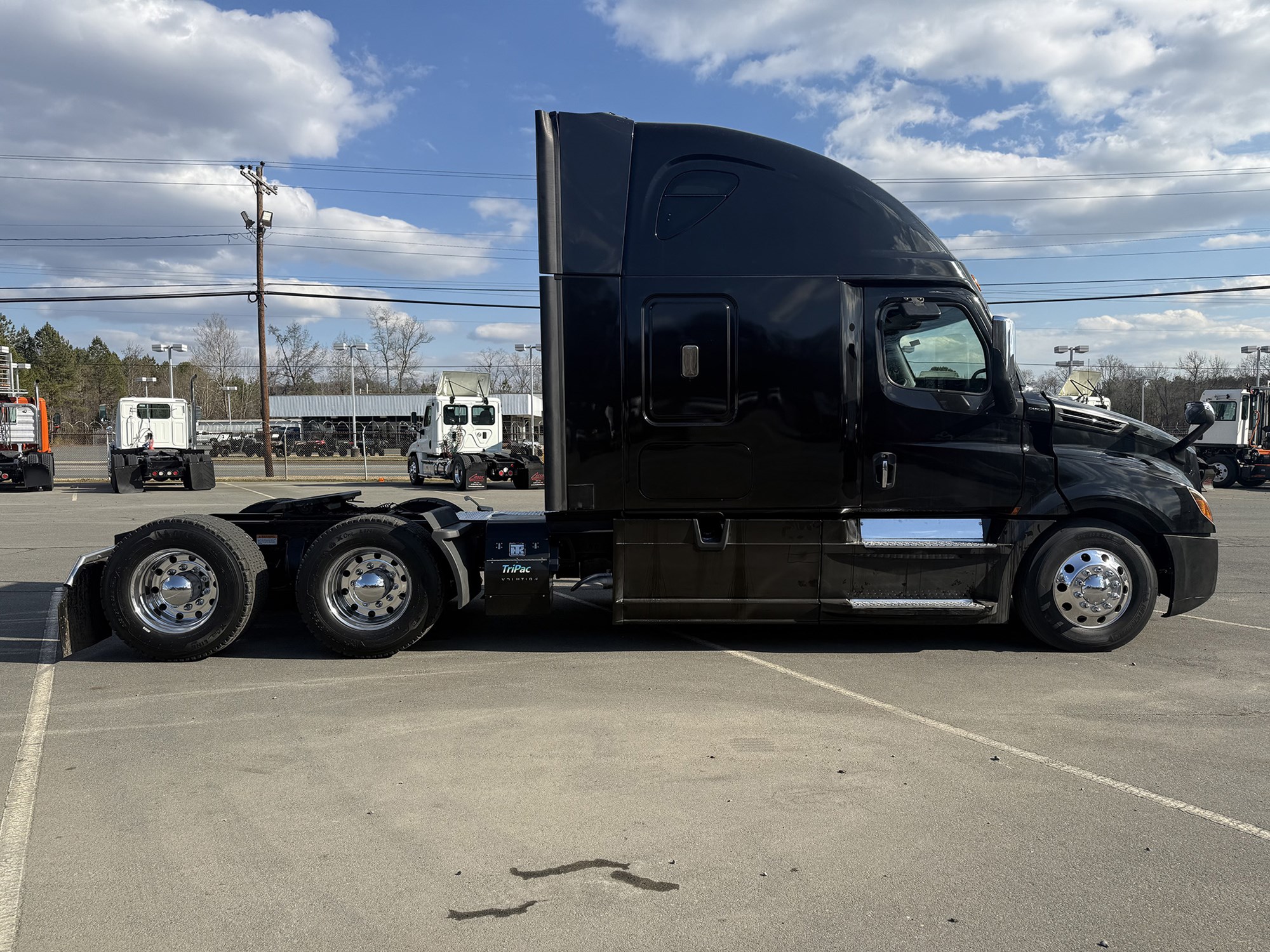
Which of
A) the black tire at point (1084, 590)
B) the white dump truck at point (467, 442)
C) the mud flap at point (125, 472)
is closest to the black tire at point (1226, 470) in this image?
the white dump truck at point (467, 442)

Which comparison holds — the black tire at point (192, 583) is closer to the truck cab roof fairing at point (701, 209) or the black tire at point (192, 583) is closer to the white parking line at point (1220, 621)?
the truck cab roof fairing at point (701, 209)

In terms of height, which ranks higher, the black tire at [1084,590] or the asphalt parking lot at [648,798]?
the black tire at [1084,590]

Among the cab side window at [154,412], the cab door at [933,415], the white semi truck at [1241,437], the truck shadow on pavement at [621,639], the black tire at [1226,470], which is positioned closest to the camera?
the cab door at [933,415]

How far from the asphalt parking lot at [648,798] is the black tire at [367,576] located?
9.0 inches

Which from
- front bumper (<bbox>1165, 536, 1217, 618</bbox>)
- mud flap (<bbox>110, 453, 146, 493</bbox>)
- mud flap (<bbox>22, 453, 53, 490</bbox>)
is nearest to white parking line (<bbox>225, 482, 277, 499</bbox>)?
mud flap (<bbox>110, 453, 146, 493</bbox>)

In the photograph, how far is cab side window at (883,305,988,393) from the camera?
20.1 ft

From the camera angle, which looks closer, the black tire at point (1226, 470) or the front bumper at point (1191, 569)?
the front bumper at point (1191, 569)

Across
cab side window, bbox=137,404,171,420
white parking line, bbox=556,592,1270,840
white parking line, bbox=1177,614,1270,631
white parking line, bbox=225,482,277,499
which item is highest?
cab side window, bbox=137,404,171,420

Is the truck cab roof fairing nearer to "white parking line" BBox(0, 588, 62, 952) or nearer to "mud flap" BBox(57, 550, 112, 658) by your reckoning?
"mud flap" BBox(57, 550, 112, 658)

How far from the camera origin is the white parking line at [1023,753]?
370cm

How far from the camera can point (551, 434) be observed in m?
6.11

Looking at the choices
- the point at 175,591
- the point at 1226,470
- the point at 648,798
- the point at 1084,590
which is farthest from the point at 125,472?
the point at 1226,470

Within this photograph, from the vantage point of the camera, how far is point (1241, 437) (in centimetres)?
2659

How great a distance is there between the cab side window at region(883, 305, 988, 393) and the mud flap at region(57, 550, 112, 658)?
5.90m
